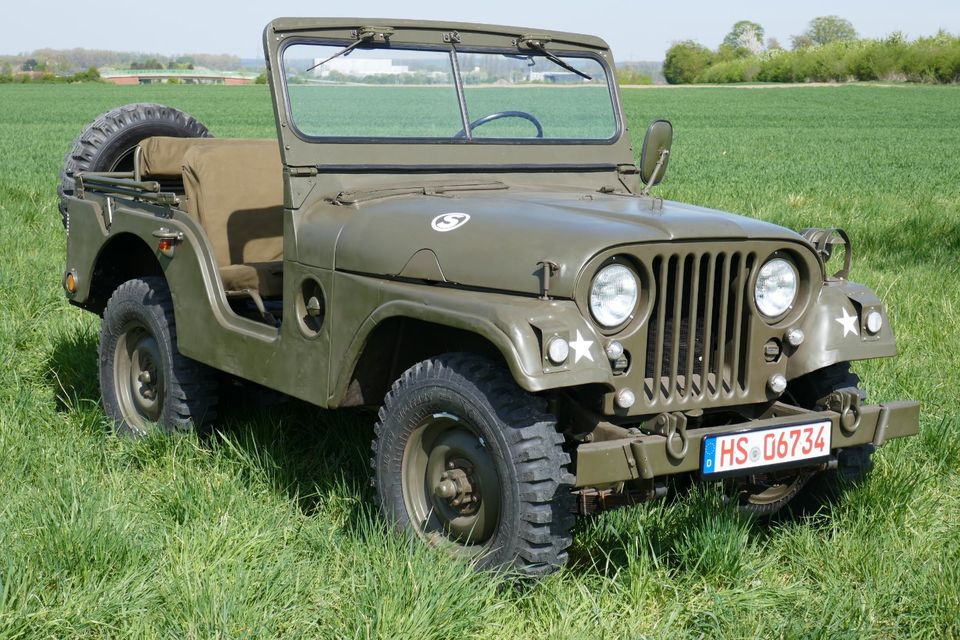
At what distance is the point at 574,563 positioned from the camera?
144 inches

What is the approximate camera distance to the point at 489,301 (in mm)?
3260

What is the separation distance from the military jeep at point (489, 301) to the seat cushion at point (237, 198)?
0.4 inches

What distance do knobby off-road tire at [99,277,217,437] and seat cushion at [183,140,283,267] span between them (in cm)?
34

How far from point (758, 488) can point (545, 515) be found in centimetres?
128

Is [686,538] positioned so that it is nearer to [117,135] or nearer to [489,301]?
[489,301]

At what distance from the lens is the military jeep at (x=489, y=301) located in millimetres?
3221

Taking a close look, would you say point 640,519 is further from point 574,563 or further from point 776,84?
point 776,84

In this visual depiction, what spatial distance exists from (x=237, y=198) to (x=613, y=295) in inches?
88.9

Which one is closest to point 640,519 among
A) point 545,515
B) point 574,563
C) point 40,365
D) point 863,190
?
point 574,563

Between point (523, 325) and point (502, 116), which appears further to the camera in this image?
point (502, 116)

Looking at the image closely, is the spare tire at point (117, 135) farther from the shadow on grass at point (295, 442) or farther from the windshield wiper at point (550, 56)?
the windshield wiper at point (550, 56)

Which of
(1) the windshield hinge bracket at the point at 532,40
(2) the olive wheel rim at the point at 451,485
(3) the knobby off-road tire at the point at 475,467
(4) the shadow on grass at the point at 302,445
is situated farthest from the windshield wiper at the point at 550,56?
(2) the olive wheel rim at the point at 451,485

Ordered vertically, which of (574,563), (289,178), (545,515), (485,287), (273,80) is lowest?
(574,563)

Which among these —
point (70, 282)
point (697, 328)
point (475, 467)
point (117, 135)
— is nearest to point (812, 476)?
point (697, 328)
